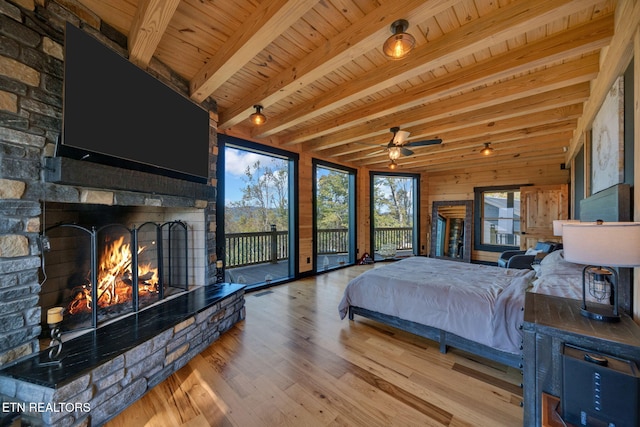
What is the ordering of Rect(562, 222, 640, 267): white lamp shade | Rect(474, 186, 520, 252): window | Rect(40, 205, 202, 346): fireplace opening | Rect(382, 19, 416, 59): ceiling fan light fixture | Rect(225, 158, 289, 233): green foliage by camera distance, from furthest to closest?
Rect(474, 186, 520, 252): window, Rect(225, 158, 289, 233): green foliage, Rect(40, 205, 202, 346): fireplace opening, Rect(382, 19, 416, 59): ceiling fan light fixture, Rect(562, 222, 640, 267): white lamp shade

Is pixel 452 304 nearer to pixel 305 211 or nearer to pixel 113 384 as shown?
pixel 113 384

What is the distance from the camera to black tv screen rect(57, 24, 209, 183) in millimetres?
1632

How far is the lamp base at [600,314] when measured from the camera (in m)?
1.36

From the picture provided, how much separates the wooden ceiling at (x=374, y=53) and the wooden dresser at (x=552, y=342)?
189 cm

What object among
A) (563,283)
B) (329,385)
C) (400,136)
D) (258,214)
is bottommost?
(329,385)

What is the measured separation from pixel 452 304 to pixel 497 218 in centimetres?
523

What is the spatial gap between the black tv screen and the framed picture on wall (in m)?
3.70

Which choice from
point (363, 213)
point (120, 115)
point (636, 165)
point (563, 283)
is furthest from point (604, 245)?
point (363, 213)

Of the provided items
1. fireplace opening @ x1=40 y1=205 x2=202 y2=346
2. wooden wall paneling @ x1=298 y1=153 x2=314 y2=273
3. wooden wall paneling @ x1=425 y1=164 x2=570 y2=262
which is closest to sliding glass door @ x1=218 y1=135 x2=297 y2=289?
wooden wall paneling @ x1=298 y1=153 x2=314 y2=273

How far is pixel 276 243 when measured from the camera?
5980 millimetres

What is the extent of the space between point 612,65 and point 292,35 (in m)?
2.48

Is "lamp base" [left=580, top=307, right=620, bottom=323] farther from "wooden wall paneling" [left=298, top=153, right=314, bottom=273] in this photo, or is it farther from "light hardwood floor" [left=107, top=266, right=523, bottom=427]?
"wooden wall paneling" [left=298, top=153, right=314, bottom=273]

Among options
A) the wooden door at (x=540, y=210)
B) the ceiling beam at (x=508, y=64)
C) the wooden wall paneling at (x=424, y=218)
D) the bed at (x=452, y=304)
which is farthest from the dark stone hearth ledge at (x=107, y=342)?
the wooden door at (x=540, y=210)

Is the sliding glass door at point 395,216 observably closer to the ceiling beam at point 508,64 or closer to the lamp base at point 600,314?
the ceiling beam at point 508,64
